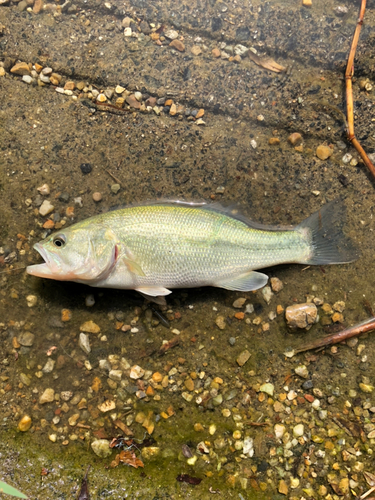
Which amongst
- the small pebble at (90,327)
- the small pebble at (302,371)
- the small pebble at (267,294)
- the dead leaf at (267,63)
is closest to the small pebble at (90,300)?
the small pebble at (90,327)

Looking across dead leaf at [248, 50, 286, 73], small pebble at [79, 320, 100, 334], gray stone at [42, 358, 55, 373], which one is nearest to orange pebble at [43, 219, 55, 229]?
small pebble at [79, 320, 100, 334]

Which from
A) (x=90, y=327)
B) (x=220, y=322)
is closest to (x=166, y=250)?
(x=220, y=322)

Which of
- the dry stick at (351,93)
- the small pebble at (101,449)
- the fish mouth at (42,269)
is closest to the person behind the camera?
the fish mouth at (42,269)

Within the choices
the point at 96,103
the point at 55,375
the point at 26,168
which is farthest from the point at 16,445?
the point at 96,103

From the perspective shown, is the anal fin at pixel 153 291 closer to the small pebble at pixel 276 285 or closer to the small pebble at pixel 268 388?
the small pebble at pixel 276 285

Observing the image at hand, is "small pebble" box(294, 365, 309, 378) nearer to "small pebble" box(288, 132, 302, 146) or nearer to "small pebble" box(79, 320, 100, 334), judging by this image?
"small pebble" box(79, 320, 100, 334)
